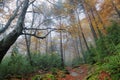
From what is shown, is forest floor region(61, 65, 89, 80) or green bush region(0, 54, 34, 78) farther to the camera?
forest floor region(61, 65, 89, 80)

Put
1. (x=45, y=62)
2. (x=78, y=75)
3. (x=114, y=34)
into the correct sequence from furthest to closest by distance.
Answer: (x=45, y=62)
(x=78, y=75)
(x=114, y=34)

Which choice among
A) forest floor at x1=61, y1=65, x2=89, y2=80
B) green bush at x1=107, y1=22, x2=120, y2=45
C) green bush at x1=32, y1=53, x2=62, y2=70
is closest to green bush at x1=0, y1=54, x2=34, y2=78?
forest floor at x1=61, y1=65, x2=89, y2=80

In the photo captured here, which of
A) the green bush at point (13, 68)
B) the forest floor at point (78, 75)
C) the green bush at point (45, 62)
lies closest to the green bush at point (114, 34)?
the forest floor at point (78, 75)

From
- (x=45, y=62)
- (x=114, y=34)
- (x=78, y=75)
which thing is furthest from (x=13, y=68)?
(x=45, y=62)

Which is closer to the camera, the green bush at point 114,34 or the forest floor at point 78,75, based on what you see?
the green bush at point 114,34

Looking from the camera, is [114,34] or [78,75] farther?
[78,75]

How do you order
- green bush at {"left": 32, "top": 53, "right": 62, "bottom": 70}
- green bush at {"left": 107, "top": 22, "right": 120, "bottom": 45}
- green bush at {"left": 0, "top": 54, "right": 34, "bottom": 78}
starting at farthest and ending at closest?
green bush at {"left": 32, "top": 53, "right": 62, "bottom": 70} → green bush at {"left": 107, "top": 22, "right": 120, "bottom": 45} → green bush at {"left": 0, "top": 54, "right": 34, "bottom": 78}

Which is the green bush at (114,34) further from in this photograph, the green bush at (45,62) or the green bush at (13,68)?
the green bush at (45,62)

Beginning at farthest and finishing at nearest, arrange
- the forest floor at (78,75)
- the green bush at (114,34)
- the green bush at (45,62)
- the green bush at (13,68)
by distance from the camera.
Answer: the green bush at (45,62) → the forest floor at (78,75) → the green bush at (114,34) → the green bush at (13,68)

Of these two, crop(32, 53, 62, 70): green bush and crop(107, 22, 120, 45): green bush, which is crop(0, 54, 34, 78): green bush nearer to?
crop(32, 53, 62, 70): green bush

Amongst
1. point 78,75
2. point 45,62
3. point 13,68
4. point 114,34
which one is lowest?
point 78,75

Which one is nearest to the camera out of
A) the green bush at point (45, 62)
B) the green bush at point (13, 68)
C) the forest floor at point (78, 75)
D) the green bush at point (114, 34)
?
the green bush at point (13, 68)

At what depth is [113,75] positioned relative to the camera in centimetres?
584

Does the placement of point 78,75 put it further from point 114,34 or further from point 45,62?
→ point 45,62
